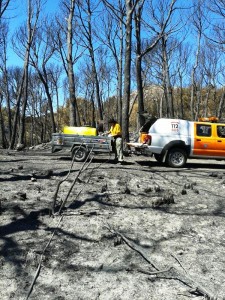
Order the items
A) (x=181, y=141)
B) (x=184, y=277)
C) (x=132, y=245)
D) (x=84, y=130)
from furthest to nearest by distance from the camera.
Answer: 1. (x=84, y=130)
2. (x=181, y=141)
3. (x=132, y=245)
4. (x=184, y=277)

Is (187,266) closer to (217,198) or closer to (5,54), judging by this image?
(217,198)

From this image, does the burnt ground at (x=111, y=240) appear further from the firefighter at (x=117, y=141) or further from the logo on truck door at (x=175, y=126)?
the logo on truck door at (x=175, y=126)

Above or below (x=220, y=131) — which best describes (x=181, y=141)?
below

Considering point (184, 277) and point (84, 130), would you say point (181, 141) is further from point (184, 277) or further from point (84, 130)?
point (184, 277)

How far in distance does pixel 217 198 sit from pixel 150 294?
4.14m

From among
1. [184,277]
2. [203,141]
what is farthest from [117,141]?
[184,277]

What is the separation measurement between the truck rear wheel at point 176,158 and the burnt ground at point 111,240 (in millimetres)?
3297

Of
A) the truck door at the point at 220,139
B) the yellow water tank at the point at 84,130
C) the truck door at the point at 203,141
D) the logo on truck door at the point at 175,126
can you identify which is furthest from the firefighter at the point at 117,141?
the truck door at the point at 220,139

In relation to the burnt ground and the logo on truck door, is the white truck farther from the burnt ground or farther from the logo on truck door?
the burnt ground

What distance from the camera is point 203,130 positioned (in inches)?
484

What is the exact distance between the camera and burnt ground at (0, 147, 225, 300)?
4352mm

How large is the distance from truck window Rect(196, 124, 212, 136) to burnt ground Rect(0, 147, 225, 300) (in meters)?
4.00

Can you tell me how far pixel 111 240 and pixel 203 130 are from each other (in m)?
7.81

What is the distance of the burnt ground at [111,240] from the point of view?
435cm
